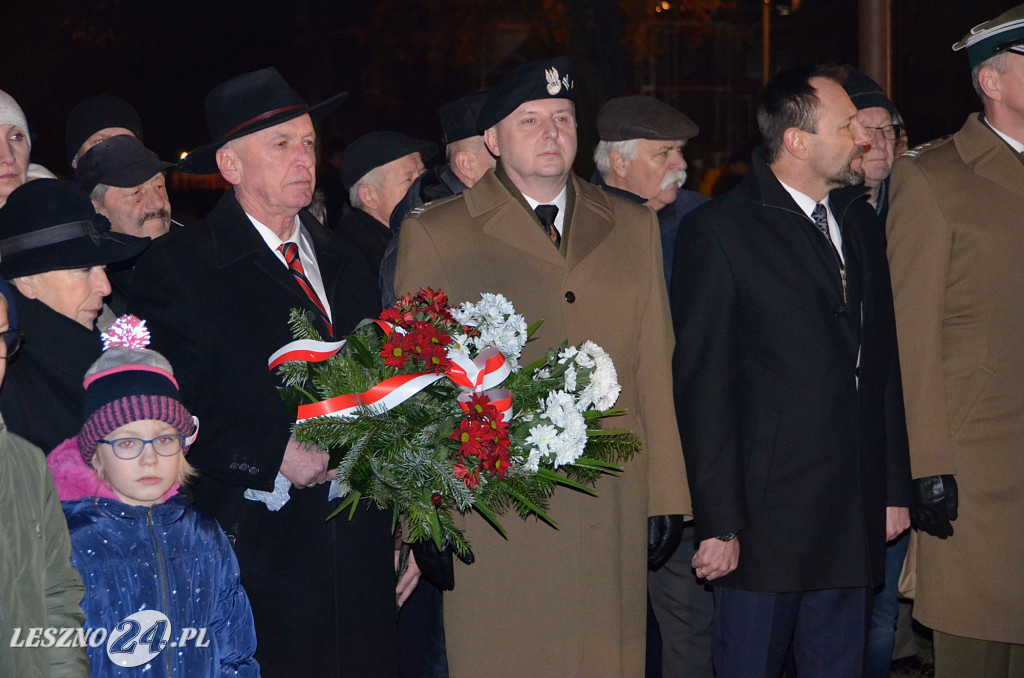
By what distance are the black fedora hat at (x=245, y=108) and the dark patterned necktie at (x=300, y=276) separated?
43 centimetres

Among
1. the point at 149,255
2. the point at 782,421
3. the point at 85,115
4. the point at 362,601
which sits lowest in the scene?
the point at 362,601

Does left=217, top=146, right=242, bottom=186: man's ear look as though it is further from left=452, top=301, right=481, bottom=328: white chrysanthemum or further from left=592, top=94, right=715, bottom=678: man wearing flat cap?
left=592, top=94, right=715, bottom=678: man wearing flat cap

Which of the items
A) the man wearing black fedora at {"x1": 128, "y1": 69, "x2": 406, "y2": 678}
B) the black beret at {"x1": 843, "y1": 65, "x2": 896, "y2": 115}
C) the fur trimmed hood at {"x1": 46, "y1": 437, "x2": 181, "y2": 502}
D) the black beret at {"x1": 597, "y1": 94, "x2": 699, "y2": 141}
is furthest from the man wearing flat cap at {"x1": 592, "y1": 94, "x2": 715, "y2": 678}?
the fur trimmed hood at {"x1": 46, "y1": 437, "x2": 181, "y2": 502}

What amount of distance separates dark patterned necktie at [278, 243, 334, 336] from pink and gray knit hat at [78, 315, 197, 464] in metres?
0.69

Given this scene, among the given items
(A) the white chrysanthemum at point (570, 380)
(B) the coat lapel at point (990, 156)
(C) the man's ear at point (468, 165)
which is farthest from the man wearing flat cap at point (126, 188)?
(B) the coat lapel at point (990, 156)

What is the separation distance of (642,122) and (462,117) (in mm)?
1018

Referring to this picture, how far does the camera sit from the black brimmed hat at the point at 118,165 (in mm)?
5895

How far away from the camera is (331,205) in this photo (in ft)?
37.7

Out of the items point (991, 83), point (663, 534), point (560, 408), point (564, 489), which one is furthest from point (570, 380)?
point (991, 83)

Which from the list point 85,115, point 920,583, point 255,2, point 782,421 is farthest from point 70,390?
point 255,2

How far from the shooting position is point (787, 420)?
4715 mm

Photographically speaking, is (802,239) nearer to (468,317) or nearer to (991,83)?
(991,83)

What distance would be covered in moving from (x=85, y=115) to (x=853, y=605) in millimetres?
4737

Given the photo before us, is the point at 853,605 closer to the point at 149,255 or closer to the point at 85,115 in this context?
the point at 149,255
